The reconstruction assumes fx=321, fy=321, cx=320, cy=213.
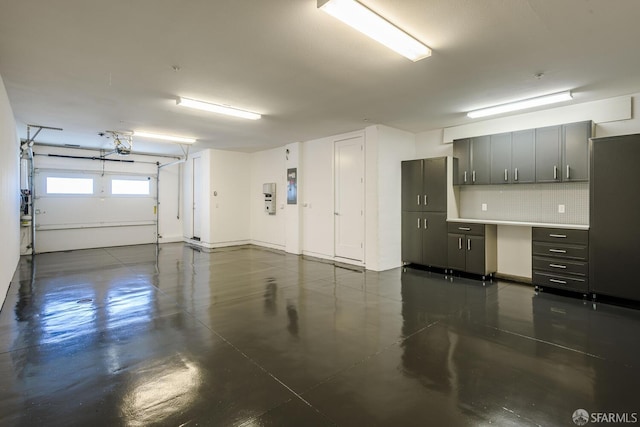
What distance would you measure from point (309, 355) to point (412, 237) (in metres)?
4.15

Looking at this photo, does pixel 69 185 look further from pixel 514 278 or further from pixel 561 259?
pixel 561 259

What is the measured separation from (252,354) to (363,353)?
0.96 meters

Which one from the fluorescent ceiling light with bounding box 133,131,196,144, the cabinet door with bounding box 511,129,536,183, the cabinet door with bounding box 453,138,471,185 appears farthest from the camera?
the fluorescent ceiling light with bounding box 133,131,196,144

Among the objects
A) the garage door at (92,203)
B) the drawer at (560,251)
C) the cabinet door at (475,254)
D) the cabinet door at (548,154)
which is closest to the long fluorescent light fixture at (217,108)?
the cabinet door at (475,254)

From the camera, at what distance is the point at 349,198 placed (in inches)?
267

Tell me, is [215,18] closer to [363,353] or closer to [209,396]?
[209,396]

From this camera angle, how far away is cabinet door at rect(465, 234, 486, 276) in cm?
536

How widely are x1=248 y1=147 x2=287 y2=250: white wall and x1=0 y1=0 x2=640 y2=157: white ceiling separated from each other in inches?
137

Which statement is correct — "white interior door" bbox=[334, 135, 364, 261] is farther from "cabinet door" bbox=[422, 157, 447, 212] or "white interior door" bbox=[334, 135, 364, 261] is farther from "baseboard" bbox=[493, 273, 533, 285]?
"baseboard" bbox=[493, 273, 533, 285]

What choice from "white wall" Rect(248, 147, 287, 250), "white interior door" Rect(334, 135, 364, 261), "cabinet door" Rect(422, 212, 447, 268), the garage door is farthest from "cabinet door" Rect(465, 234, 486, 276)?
the garage door

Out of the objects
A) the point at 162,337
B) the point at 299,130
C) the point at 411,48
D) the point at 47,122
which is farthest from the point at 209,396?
the point at 47,122

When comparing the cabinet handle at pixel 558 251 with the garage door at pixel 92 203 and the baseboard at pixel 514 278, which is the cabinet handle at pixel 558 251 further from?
the garage door at pixel 92 203

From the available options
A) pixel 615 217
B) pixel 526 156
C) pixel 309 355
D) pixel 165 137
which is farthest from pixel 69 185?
pixel 615 217

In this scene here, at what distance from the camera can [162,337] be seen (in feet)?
10.2
